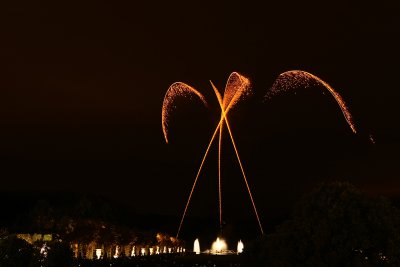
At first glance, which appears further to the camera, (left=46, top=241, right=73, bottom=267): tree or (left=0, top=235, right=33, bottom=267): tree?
(left=46, top=241, right=73, bottom=267): tree

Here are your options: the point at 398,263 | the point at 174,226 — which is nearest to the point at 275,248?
the point at 398,263

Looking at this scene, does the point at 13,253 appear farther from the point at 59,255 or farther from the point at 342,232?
the point at 342,232

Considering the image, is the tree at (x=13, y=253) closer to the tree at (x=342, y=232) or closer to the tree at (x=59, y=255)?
the tree at (x=59, y=255)

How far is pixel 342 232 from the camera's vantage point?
1978 cm

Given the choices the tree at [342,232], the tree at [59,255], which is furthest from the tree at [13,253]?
the tree at [342,232]

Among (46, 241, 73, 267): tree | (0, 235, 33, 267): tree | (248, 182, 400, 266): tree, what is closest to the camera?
(248, 182, 400, 266): tree

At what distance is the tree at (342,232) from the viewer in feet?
64.3

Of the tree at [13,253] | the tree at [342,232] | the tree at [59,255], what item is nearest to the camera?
the tree at [342,232]

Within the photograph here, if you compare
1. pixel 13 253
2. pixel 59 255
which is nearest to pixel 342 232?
pixel 13 253

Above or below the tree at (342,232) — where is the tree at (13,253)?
above

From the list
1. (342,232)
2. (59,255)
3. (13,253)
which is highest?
(59,255)

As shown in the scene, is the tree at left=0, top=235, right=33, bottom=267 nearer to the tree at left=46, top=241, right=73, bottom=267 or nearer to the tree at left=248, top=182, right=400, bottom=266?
the tree at left=46, top=241, right=73, bottom=267

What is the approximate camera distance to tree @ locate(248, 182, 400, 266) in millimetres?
19609

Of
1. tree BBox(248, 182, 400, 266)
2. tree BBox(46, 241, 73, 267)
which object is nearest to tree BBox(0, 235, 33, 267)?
tree BBox(46, 241, 73, 267)
